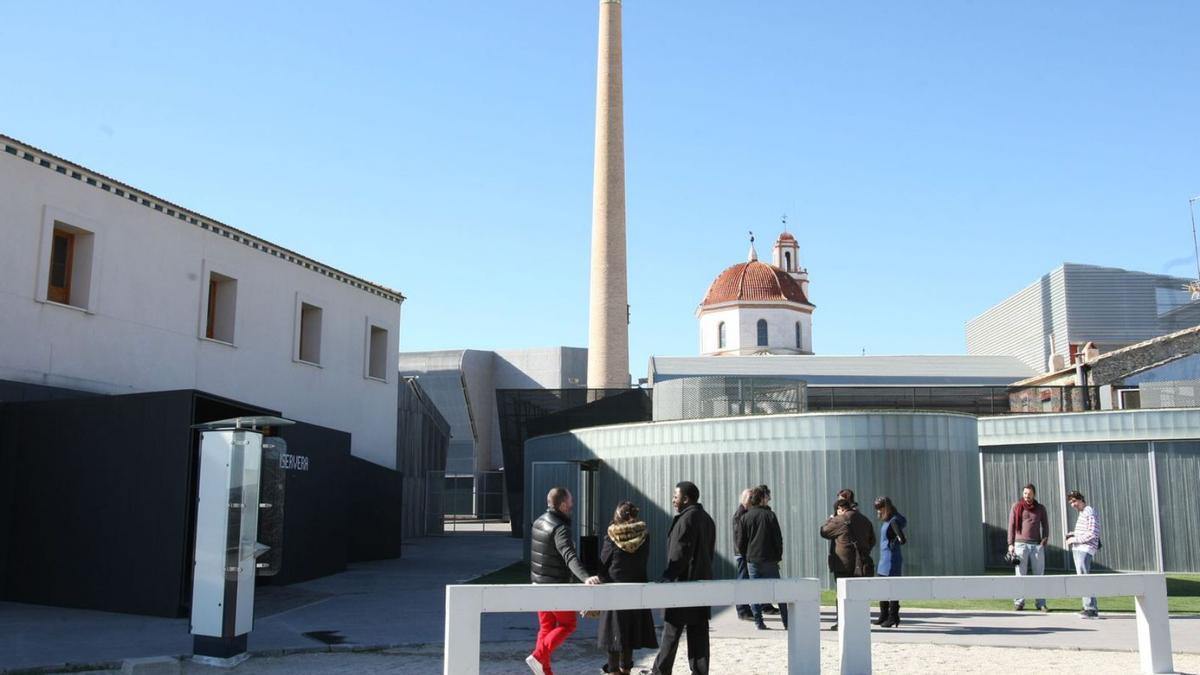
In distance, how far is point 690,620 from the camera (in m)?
8.37

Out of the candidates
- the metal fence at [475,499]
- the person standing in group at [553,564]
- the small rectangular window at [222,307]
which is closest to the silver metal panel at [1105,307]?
the metal fence at [475,499]

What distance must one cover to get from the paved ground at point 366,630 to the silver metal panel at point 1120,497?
7023 mm

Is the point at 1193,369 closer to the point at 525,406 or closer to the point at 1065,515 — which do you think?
the point at 1065,515

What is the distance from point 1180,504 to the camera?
62.5 feet

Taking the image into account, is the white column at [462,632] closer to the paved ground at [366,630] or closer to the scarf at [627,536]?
the scarf at [627,536]

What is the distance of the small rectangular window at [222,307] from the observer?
22.2 m

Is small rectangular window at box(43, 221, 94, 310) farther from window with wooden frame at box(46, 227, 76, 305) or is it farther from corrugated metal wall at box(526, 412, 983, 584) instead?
corrugated metal wall at box(526, 412, 983, 584)

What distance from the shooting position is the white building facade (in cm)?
6256

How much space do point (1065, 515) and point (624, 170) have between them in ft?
84.6

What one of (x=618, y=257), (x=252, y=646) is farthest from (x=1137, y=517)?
(x=618, y=257)

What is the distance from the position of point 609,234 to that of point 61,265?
2555 cm

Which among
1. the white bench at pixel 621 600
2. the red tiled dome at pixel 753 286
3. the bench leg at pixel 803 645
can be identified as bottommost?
the bench leg at pixel 803 645

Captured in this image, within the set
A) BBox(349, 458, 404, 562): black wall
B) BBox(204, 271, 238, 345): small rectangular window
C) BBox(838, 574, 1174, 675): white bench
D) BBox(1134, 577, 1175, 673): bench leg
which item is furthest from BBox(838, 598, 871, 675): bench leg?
BBox(204, 271, 238, 345): small rectangular window

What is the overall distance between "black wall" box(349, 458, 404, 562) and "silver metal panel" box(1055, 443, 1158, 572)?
15.0 meters
